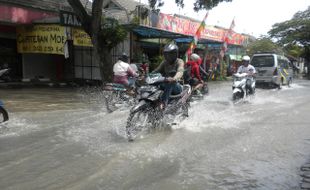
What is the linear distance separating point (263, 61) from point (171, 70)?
41.5ft

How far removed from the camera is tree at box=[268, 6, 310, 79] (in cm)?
4084

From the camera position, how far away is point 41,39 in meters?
17.1

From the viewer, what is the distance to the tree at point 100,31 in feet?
45.9

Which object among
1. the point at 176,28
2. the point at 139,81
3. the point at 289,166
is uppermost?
the point at 176,28

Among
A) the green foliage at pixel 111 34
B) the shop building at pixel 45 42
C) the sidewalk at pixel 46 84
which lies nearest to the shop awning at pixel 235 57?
the shop building at pixel 45 42

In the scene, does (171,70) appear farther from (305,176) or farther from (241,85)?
(241,85)

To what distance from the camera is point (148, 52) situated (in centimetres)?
2380

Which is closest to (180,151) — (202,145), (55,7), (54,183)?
(202,145)

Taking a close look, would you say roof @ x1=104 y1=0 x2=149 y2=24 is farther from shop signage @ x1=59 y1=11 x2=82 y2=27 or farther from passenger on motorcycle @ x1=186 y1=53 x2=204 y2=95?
passenger on motorcycle @ x1=186 y1=53 x2=204 y2=95

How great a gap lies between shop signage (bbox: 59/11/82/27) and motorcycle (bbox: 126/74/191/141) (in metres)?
8.50

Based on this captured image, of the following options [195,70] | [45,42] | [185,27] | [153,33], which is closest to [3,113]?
[195,70]

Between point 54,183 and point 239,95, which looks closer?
point 54,183

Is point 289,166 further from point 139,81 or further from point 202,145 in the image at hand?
point 139,81

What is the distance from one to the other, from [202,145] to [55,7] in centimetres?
1472
